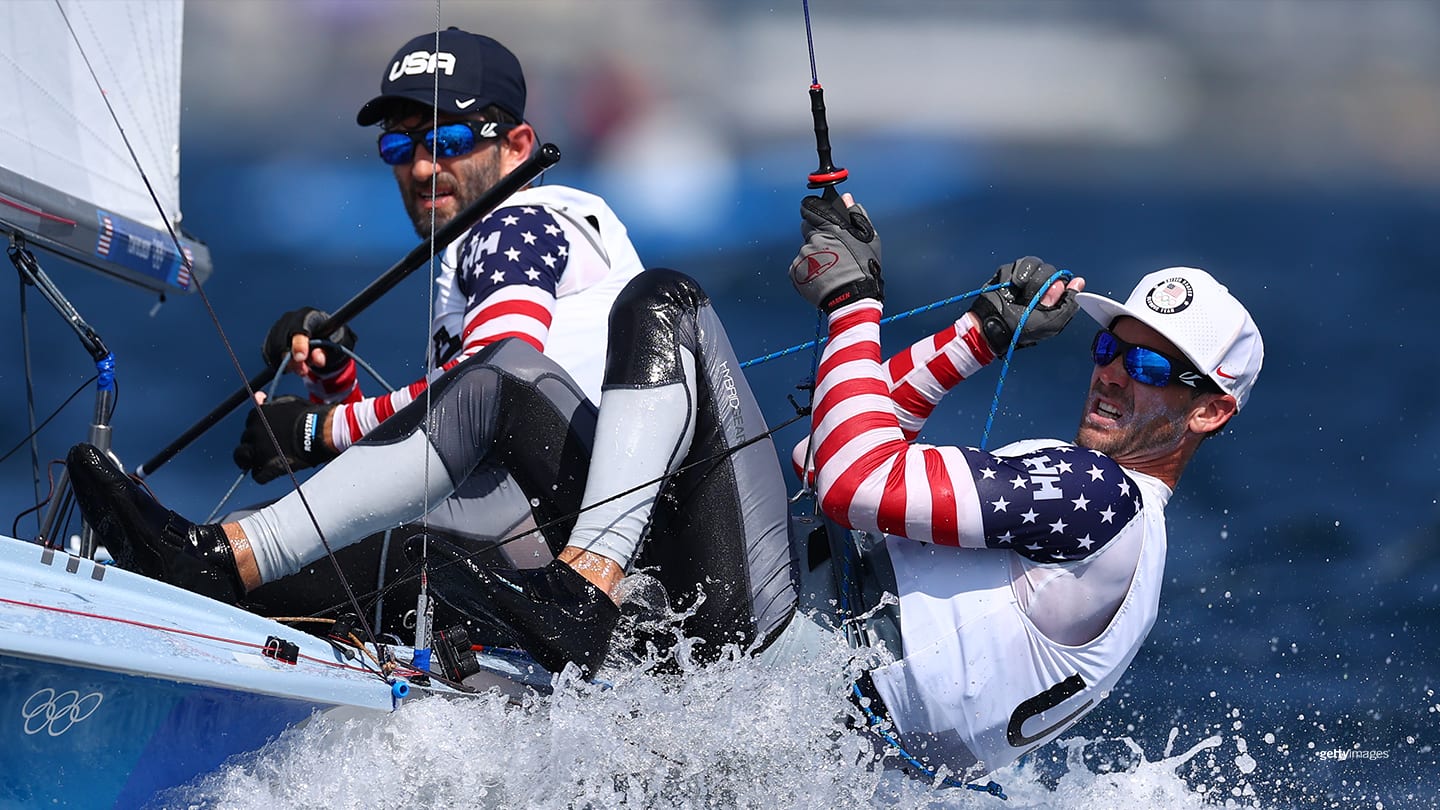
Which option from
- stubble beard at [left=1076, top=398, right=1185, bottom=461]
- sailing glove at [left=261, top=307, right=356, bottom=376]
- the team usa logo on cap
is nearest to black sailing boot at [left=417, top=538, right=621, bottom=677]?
stubble beard at [left=1076, top=398, right=1185, bottom=461]

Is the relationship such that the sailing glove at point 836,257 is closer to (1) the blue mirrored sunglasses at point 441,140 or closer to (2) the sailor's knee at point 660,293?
(2) the sailor's knee at point 660,293

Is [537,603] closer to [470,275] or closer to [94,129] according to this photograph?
[470,275]

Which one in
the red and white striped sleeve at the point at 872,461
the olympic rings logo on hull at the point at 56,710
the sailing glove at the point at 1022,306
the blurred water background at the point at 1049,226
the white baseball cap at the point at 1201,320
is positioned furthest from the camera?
the blurred water background at the point at 1049,226

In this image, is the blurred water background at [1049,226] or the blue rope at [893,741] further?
the blurred water background at [1049,226]

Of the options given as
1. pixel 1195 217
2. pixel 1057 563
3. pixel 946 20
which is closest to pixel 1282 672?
pixel 1057 563

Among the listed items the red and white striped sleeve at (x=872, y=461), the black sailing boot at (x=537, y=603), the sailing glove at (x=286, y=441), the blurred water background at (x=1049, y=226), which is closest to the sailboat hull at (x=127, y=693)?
the black sailing boot at (x=537, y=603)

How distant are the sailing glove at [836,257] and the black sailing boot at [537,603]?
1.79 feet

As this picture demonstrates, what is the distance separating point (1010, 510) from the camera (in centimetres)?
219

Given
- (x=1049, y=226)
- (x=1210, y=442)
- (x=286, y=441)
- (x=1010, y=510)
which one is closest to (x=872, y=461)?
(x=1010, y=510)

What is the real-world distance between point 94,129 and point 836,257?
5.54 feet

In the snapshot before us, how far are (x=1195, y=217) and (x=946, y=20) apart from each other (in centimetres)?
178

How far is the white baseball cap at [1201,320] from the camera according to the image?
2.31 m

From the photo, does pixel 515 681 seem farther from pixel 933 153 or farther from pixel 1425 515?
pixel 933 153

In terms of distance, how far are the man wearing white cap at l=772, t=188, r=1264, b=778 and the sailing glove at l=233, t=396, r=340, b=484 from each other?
1.09 meters
